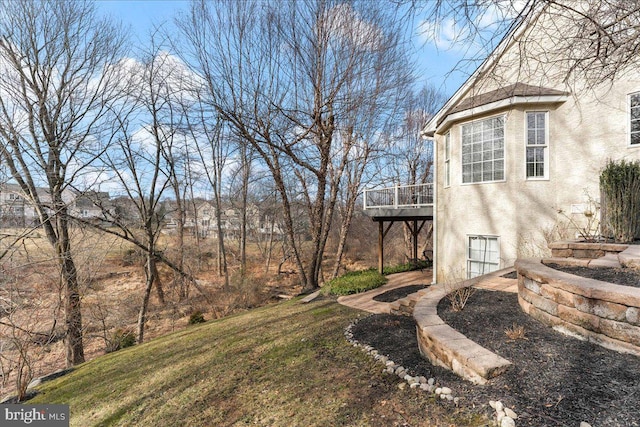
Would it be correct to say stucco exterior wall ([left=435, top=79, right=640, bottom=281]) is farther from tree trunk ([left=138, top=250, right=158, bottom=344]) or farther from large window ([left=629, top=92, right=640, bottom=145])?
tree trunk ([left=138, top=250, right=158, bottom=344])

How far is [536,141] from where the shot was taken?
283 inches

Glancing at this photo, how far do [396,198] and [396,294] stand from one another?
375 centimetres

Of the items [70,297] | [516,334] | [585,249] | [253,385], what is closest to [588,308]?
[516,334]

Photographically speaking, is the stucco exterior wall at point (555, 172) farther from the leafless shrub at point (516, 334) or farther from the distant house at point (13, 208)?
the distant house at point (13, 208)

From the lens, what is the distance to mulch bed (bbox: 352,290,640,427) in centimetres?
196

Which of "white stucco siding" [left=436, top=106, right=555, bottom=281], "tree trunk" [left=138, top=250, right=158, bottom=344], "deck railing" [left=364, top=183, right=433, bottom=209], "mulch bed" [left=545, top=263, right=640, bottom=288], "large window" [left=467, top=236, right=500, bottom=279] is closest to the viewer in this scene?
"mulch bed" [left=545, top=263, right=640, bottom=288]

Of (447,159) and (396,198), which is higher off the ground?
(447,159)

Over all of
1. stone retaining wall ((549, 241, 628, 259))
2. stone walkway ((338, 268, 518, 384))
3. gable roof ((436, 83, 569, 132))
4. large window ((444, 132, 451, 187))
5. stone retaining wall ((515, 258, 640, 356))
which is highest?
gable roof ((436, 83, 569, 132))

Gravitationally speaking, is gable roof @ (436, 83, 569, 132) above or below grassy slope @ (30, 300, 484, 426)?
above

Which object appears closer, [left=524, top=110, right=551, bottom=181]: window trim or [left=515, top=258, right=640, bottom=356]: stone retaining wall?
[left=515, top=258, right=640, bottom=356]: stone retaining wall

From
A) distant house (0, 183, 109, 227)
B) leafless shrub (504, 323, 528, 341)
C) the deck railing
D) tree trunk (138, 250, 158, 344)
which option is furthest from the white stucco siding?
tree trunk (138, 250, 158, 344)

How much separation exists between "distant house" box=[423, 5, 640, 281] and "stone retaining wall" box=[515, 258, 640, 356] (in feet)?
13.7

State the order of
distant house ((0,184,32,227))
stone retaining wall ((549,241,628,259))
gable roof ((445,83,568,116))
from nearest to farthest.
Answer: stone retaining wall ((549,241,628,259)), distant house ((0,184,32,227)), gable roof ((445,83,568,116))

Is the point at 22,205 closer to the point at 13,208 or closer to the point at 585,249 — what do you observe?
the point at 13,208
